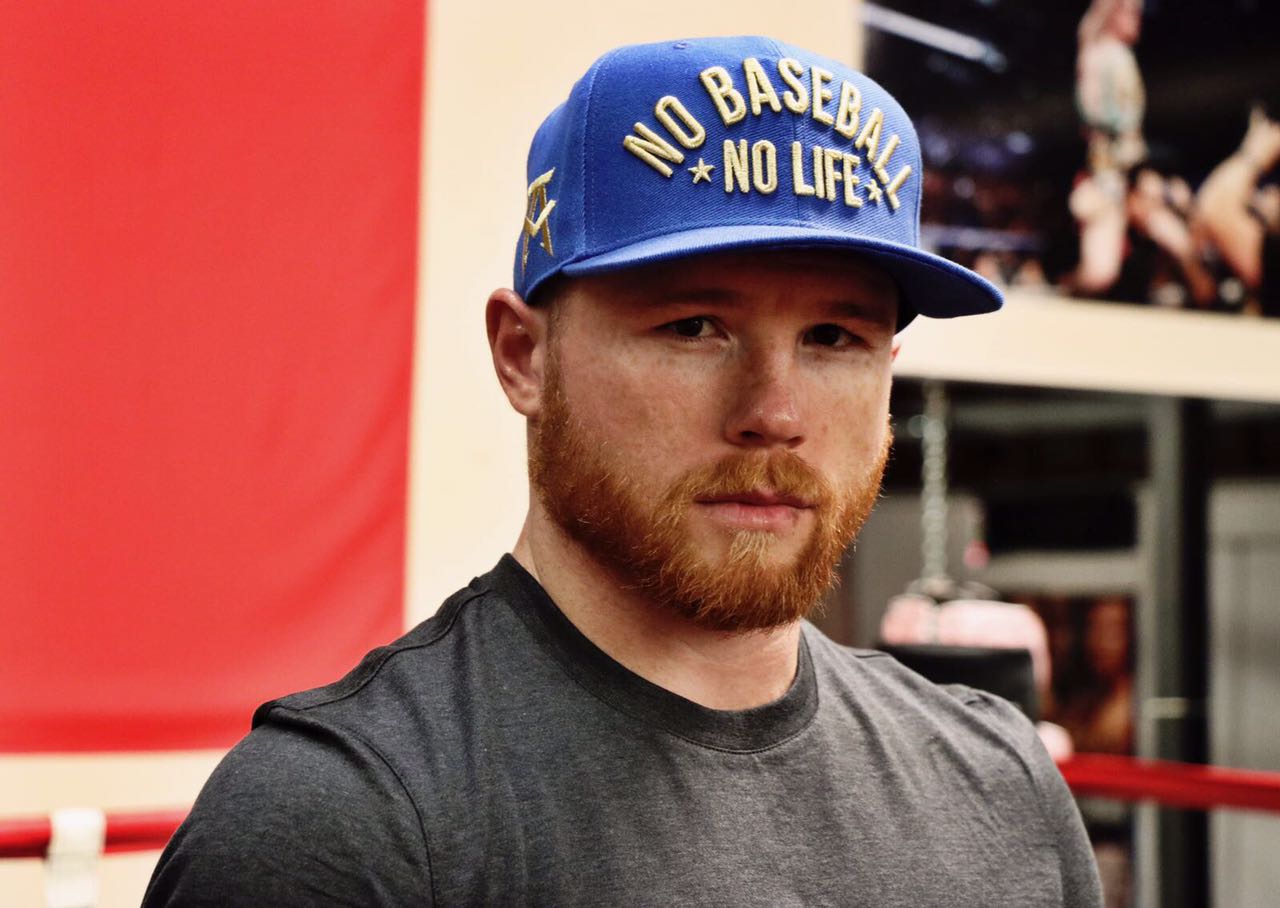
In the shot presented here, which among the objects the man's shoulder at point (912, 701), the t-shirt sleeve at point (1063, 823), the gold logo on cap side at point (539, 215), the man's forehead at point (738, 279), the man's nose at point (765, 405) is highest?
the gold logo on cap side at point (539, 215)

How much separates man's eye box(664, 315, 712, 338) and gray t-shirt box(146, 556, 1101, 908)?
0.80 feet

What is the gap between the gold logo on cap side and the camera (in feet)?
3.80

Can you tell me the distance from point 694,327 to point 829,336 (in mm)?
122

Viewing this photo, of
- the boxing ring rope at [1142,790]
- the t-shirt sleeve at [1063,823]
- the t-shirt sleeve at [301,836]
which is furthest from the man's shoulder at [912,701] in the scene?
the boxing ring rope at [1142,790]

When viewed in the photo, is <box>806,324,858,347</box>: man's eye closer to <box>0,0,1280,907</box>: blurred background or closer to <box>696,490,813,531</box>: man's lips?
<box>696,490,813,531</box>: man's lips

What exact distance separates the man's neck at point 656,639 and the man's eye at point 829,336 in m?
0.24

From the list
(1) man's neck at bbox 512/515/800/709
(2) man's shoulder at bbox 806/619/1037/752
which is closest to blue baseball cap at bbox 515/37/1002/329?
(1) man's neck at bbox 512/515/800/709

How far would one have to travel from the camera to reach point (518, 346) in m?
1.22

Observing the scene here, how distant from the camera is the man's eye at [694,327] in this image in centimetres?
111

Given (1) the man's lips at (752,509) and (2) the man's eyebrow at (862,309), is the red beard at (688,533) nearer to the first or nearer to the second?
(1) the man's lips at (752,509)

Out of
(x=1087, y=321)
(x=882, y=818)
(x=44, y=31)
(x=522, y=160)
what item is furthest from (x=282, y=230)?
(x=1087, y=321)

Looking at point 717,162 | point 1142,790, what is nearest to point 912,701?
point 717,162

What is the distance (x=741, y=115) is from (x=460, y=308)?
5.19 feet

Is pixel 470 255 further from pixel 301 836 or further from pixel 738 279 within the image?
pixel 301 836
